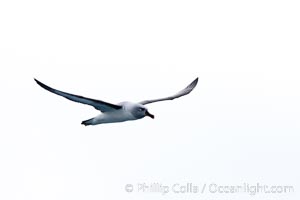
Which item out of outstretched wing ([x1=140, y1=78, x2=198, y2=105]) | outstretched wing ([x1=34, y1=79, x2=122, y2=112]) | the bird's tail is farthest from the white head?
outstretched wing ([x1=140, y1=78, x2=198, y2=105])

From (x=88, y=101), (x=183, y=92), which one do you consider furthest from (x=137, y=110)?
(x=183, y=92)

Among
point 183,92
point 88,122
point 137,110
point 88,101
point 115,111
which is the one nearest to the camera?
point 88,101

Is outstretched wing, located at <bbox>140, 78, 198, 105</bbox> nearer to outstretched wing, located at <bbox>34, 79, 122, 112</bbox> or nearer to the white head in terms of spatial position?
the white head

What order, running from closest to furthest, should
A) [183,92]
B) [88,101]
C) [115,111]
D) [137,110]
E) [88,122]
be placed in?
1. [88,101]
2. [137,110]
3. [115,111]
4. [88,122]
5. [183,92]

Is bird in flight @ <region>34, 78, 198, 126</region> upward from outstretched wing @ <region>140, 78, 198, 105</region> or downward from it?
downward

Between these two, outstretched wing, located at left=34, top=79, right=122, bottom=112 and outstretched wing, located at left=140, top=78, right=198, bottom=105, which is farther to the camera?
outstretched wing, located at left=140, top=78, right=198, bottom=105

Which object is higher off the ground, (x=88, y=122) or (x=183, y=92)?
(x=183, y=92)

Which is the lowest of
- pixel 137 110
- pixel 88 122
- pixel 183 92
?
pixel 88 122

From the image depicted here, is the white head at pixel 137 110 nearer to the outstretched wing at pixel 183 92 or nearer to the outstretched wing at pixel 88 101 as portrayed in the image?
the outstretched wing at pixel 88 101

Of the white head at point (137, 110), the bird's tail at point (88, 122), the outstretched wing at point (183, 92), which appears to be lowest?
the bird's tail at point (88, 122)

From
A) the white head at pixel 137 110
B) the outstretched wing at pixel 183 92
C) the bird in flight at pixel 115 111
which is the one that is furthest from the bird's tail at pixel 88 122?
the outstretched wing at pixel 183 92

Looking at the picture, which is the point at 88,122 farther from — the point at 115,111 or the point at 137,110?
the point at 137,110

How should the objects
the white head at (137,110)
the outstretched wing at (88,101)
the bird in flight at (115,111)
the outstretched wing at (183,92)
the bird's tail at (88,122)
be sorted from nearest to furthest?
the outstretched wing at (88,101)
the bird in flight at (115,111)
the white head at (137,110)
the bird's tail at (88,122)
the outstretched wing at (183,92)

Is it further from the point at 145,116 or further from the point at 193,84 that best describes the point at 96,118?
the point at 193,84
